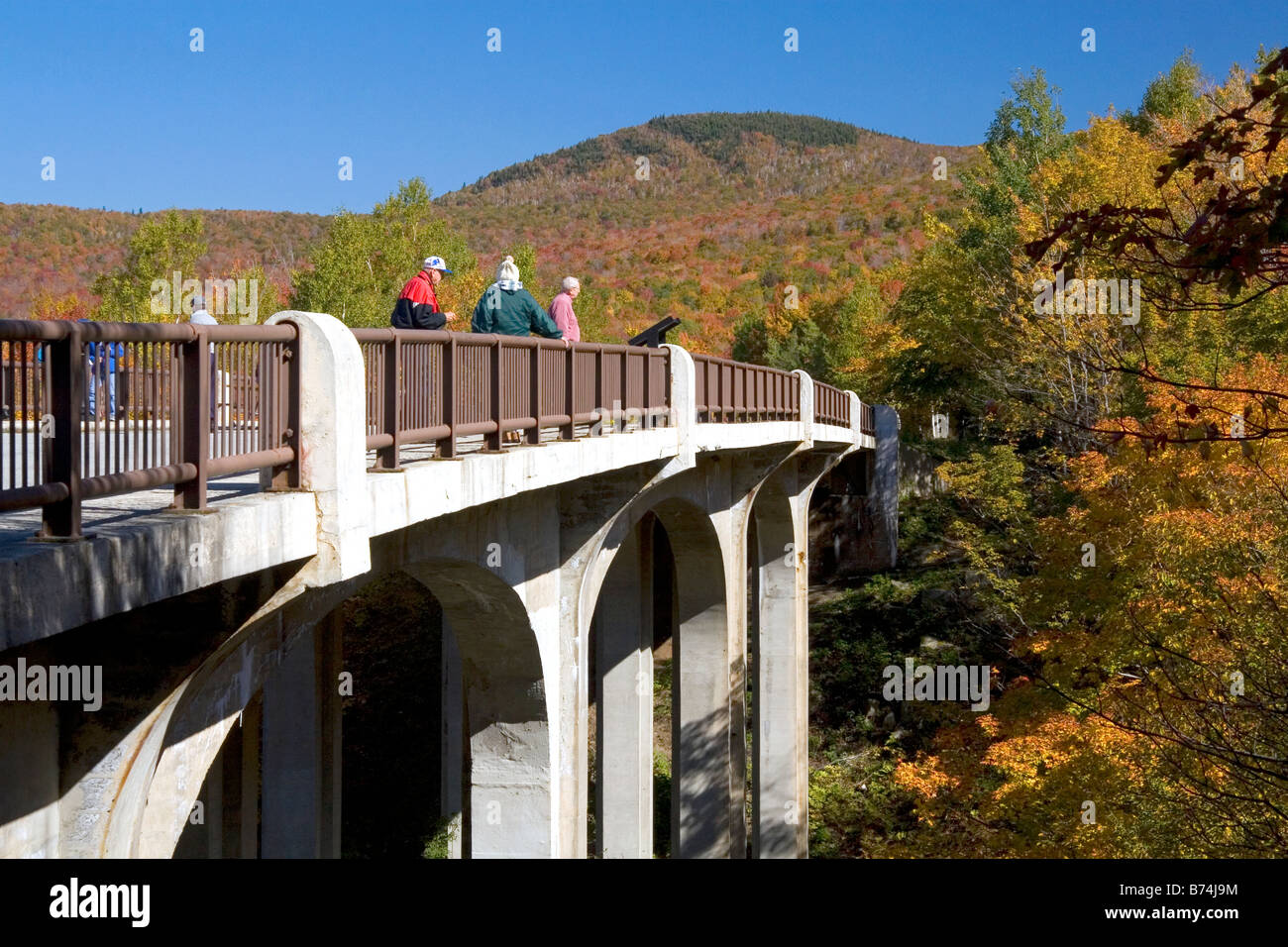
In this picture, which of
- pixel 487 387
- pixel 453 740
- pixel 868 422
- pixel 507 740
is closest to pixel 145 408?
pixel 487 387

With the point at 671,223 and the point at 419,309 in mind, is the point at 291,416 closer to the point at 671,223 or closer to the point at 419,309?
the point at 419,309

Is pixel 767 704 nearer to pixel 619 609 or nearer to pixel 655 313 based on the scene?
pixel 619 609

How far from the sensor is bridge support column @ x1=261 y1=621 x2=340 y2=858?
21.8 m

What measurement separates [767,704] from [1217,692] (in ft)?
60.3

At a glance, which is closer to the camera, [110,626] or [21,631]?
[21,631]

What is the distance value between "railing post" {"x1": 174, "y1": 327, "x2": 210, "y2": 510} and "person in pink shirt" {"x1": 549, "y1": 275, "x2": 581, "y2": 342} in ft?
24.8

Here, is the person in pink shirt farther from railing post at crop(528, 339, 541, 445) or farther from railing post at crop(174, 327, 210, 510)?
railing post at crop(174, 327, 210, 510)

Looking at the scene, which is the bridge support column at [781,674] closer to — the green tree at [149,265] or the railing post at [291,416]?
the green tree at [149,265]

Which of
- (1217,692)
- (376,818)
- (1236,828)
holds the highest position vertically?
(1217,692)

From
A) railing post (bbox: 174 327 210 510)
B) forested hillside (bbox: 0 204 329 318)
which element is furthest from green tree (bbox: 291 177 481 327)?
forested hillside (bbox: 0 204 329 318)

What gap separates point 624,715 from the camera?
22812 mm

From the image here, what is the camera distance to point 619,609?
75.8 ft

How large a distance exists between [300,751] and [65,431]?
19.2 m
